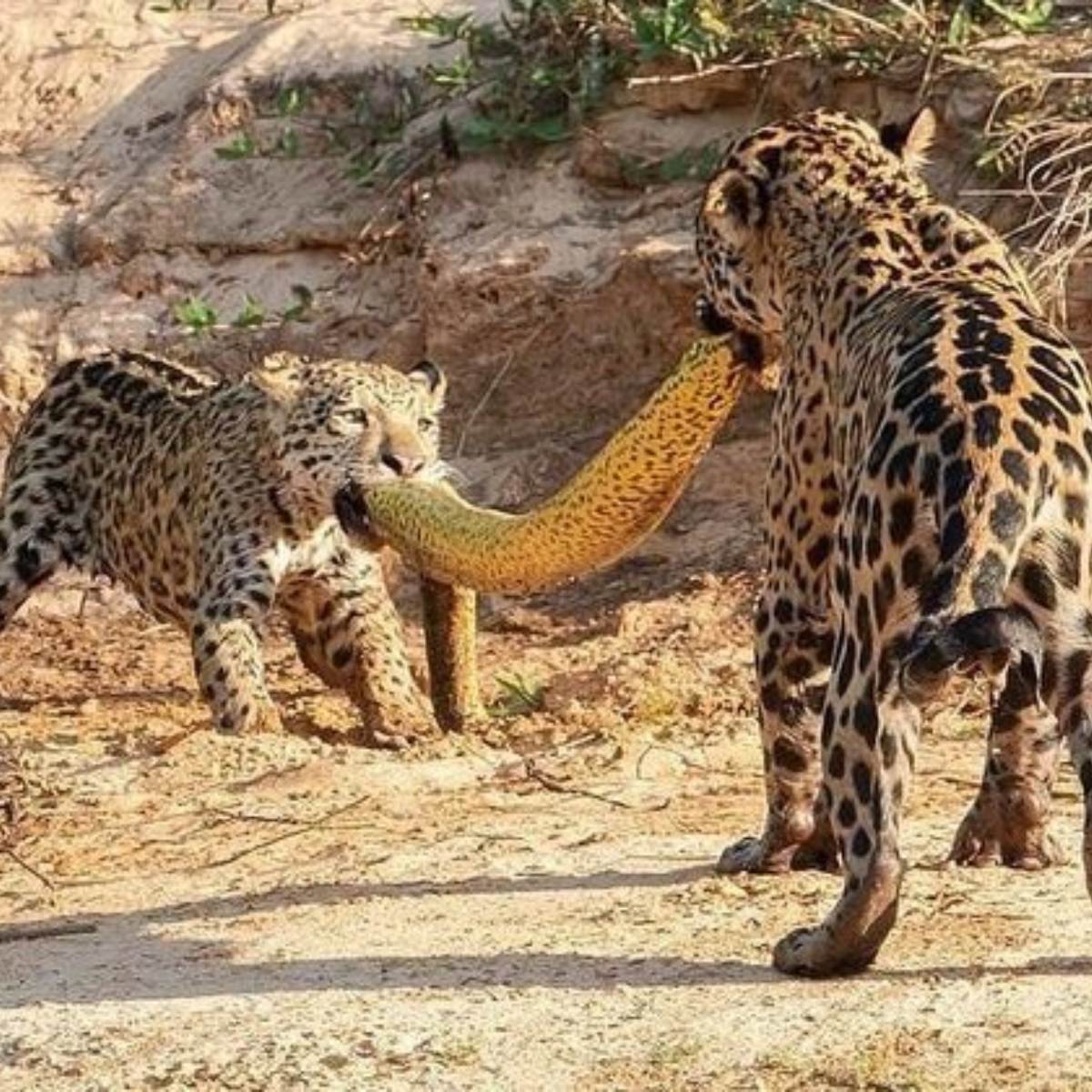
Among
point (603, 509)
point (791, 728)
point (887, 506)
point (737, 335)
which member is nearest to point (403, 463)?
point (603, 509)

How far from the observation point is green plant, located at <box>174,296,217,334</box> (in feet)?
53.1

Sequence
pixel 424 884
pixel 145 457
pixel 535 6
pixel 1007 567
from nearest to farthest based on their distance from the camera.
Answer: pixel 1007 567 < pixel 424 884 < pixel 145 457 < pixel 535 6

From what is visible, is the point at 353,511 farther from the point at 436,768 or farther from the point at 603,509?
the point at 603,509

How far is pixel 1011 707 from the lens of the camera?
8.76 meters

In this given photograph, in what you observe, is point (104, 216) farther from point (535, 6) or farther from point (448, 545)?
point (448, 545)

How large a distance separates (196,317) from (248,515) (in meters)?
3.57

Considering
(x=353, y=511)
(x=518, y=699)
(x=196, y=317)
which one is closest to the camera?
(x=353, y=511)

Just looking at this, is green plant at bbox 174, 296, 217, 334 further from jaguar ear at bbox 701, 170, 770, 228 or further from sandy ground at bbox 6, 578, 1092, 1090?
jaguar ear at bbox 701, 170, 770, 228

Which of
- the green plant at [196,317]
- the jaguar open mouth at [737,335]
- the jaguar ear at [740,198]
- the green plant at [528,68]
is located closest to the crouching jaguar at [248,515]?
the green plant at [196,317]

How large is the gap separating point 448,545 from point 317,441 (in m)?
1.52

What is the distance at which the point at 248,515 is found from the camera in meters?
12.8

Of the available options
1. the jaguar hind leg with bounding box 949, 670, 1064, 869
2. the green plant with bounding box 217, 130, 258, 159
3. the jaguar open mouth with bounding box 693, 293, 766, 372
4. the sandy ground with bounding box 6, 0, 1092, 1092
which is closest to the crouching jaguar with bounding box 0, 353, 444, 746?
the sandy ground with bounding box 6, 0, 1092, 1092

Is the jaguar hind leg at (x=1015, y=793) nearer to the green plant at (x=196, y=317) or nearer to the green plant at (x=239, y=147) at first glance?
the green plant at (x=196, y=317)

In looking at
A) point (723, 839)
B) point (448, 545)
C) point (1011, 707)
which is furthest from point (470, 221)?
point (1011, 707)
